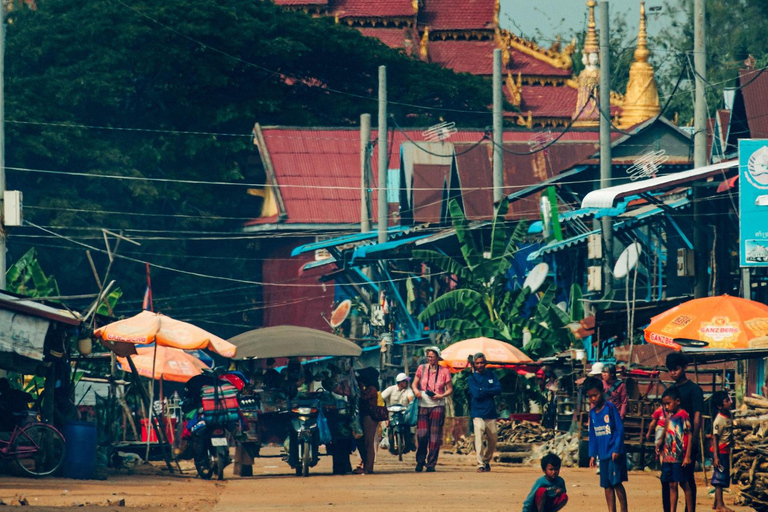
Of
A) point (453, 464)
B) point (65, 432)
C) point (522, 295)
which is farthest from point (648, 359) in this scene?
point (65, 432)

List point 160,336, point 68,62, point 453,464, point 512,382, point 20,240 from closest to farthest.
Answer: point 160,336 < point 453,464 < point 512,382 < point 20,240 < point 68,62

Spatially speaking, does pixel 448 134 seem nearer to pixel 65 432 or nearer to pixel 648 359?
pixel 648 359

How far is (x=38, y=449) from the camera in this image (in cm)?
1766

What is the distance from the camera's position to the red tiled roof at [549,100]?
206 feet

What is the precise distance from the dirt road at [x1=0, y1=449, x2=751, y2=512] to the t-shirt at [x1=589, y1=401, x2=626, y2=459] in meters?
1.33

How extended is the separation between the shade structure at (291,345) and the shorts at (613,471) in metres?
7.05

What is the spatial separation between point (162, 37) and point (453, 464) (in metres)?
30.0

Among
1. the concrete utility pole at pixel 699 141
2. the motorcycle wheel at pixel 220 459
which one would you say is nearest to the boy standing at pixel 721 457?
the motorcycle wheel at pixel 220 459

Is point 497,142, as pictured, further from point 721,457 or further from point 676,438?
point 676,438

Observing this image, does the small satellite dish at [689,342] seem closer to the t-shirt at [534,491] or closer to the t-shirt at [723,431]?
the t-shirt at [723,431]

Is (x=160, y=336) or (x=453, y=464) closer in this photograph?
(x=160, y=336)

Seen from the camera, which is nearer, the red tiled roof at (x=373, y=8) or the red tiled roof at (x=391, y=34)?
the red tiled roof at (x=391, y=34)

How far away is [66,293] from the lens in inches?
1823

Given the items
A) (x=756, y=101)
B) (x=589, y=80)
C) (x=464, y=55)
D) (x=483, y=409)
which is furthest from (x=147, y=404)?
(x=464, y=55)
